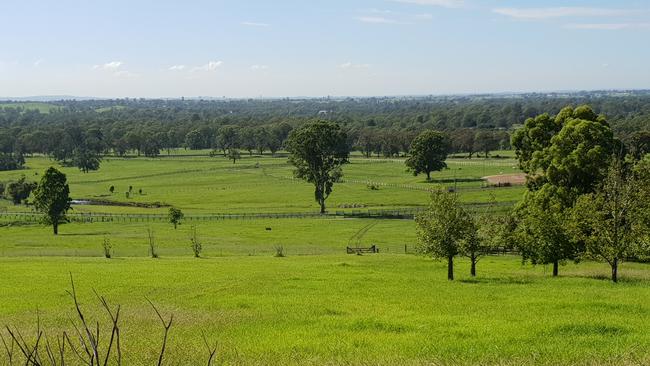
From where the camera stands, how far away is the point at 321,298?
107 ft

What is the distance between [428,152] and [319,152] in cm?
3912

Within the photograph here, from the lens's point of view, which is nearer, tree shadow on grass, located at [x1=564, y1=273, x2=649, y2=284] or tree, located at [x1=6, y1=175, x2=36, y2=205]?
tree shadow on grass, located at [x1=564, y1=273, x2=649, y2=284]

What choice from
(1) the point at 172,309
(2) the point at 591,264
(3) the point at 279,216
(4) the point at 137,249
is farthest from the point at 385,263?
(3) the point at 279,216

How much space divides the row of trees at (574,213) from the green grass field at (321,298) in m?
1.99

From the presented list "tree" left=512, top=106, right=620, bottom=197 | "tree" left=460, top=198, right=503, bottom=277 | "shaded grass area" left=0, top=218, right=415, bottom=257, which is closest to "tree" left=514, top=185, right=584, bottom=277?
"tree" left=460, top=198, right=503, bottom=277

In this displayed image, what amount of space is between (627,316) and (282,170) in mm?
150684

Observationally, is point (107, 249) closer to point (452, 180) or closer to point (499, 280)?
point (499, 280)

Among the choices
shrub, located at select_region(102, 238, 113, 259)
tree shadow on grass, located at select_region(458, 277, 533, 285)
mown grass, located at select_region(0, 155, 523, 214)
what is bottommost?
mown grass, located at select_region(0, 155, 523, 214)

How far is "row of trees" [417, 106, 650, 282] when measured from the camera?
39.1 meters

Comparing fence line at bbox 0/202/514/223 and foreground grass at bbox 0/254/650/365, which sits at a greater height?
foreground grass at bbox 0/254/650/365

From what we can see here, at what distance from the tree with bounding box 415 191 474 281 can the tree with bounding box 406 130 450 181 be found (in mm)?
93698

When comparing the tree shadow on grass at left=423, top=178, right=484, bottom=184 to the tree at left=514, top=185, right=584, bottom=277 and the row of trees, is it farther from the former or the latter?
the tree at left=514, top=185, right=584, bottom=277

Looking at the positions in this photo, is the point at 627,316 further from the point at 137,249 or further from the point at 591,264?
the point at 137,249

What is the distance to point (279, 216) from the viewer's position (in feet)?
317
